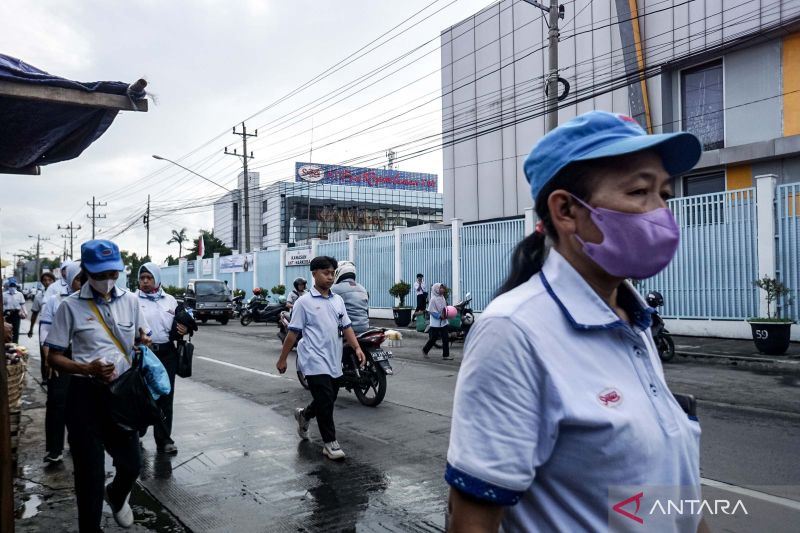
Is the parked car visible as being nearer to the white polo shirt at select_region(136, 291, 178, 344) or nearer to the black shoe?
the white polo shirt at select_region(136, 291, 178, 344)

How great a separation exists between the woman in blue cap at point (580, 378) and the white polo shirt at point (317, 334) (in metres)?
4.38

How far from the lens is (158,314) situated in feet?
20.1

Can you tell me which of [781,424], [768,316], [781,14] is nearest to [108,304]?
[781,424]

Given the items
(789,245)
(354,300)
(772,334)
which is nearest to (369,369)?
(354,300)

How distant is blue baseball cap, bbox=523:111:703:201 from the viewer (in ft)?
4.54

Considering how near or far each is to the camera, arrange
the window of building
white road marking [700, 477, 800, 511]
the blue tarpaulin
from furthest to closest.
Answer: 1. the window of building
2. white road marking [700, 477, 800, 511]
3. the blue tarpaulin

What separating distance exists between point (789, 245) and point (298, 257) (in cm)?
2273

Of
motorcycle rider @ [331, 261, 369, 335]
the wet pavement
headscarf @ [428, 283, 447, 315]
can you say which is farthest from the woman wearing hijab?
motorcycle rider @ [331, 261, 369, 335]

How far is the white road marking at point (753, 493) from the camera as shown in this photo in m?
4.30

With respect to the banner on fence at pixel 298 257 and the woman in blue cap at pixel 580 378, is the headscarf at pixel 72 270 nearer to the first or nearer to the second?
the woman in blue cap at pixel 580 378

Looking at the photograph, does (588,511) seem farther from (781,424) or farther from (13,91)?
(781,424)

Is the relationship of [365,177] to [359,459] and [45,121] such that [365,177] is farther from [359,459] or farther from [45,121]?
[45,121]

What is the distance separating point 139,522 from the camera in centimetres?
433

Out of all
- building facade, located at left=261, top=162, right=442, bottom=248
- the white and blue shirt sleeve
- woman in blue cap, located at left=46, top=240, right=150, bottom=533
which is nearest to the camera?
the white and blue shirt sleeve
